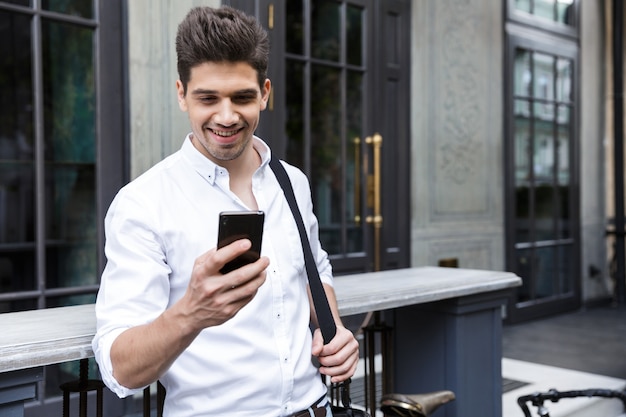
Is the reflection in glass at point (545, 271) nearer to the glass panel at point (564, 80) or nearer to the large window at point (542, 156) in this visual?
the large window at point (542, 156)

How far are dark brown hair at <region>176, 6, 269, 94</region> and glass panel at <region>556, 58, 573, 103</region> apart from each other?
5.82m

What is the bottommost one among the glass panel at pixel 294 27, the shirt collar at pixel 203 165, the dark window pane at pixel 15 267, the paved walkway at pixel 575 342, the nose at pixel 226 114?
the paved walkway at pixel 575 342

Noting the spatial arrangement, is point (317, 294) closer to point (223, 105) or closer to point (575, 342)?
point (223, 105)

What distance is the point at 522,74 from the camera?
602cm

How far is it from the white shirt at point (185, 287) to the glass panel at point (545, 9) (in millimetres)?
5592

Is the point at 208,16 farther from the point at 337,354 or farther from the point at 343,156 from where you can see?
the point at 343,156

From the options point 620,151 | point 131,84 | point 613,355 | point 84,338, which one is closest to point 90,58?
point 131,84

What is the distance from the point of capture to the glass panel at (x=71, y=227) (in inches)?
132

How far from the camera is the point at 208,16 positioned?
1.15 meters

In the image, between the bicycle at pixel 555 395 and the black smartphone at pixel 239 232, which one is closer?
the black smartphone at pixel 239 232

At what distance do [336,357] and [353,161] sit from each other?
322cm

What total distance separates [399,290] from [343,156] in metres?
2.45

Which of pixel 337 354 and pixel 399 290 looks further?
pixel 399 290

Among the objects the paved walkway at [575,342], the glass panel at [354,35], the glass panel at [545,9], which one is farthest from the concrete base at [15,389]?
the glass panel at [545,9]
